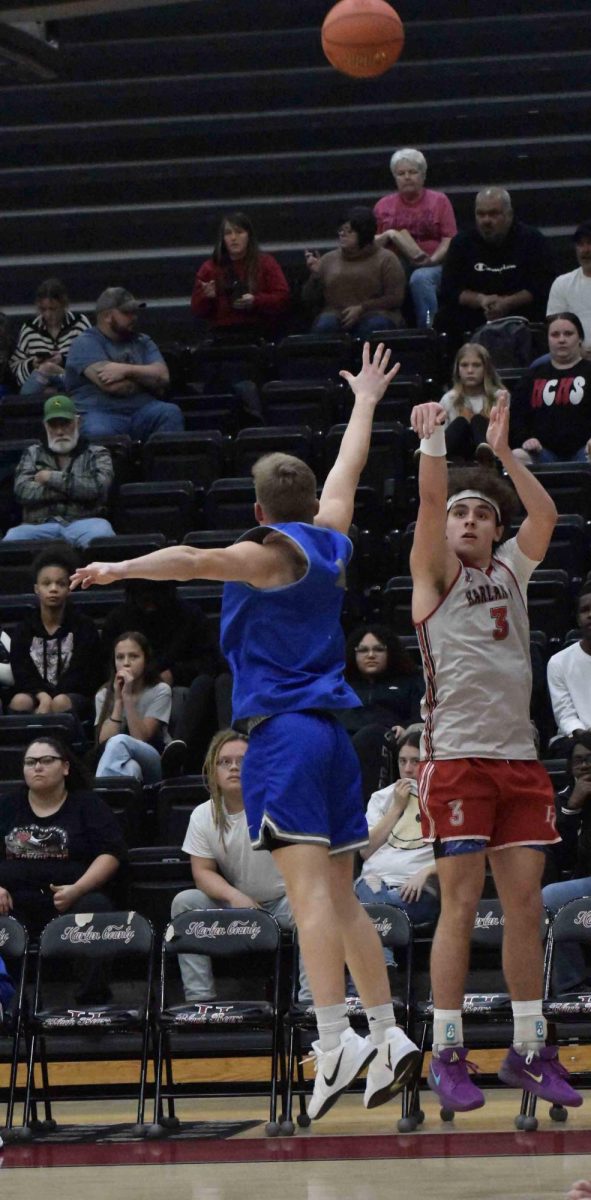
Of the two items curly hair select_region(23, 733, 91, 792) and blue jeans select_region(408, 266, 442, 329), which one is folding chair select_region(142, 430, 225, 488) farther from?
curly hair select_region(23, 733, 91, 792)

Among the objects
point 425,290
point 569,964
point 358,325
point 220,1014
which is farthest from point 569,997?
point 425,290

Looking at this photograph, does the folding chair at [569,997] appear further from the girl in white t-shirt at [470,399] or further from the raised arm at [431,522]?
the girl in white t-shirt at [470,399]

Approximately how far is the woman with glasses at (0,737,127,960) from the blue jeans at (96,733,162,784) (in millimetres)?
543

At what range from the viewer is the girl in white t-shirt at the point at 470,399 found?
9.94m

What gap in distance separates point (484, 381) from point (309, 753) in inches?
218

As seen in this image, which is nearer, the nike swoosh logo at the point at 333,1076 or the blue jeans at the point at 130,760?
the nike swoosh logo at the point at 333,1076

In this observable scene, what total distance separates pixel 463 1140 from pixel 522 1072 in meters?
0.35

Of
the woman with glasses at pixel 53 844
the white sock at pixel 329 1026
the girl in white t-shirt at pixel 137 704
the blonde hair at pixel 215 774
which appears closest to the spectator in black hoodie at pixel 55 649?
the girl in white t-shirt at pixel 137 704

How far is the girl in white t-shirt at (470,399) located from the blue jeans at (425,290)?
2.09 metres

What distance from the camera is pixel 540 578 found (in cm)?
916

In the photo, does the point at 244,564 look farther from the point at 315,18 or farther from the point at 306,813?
the point at 315,18

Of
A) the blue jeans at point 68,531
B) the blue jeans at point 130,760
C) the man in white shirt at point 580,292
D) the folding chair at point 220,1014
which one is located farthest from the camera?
the man in white shirt at point 580,292

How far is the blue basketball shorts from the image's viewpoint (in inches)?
193

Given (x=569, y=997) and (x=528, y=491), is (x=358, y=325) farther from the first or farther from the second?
(x=528, y=491)
